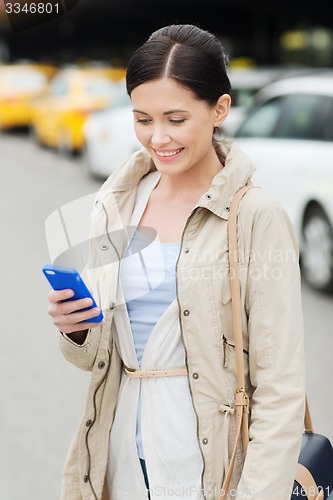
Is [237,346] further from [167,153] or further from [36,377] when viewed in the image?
[36,377]

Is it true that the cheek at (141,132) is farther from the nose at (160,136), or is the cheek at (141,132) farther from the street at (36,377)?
the street at (36,377)

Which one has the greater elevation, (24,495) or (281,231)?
(281,231)

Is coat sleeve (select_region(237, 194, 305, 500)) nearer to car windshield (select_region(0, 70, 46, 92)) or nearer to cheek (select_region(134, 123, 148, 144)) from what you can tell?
cheek (select_region(134, 123, 148, 144))

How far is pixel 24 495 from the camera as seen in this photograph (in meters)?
3.63

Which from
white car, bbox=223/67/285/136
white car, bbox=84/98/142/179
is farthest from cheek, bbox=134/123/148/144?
white car, bbox=223/67/285/136

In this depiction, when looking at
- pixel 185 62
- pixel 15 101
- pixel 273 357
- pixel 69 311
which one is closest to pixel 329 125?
pixel 185 62

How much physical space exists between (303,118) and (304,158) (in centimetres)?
51

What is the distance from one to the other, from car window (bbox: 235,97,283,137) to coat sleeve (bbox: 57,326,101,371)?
5.59 meters

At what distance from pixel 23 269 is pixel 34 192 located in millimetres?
3827

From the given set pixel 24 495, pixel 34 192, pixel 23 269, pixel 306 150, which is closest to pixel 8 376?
pixel 24 495

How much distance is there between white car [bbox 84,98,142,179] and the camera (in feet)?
33.9

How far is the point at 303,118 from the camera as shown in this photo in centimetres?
693

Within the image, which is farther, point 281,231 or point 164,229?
point 164,229

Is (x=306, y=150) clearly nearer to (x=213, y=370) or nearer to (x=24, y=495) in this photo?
(x=24, y=495)
